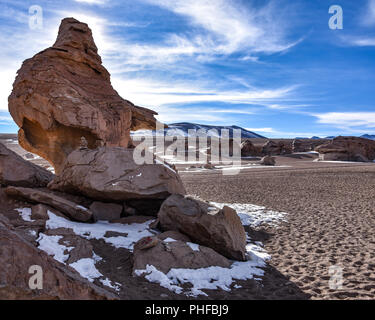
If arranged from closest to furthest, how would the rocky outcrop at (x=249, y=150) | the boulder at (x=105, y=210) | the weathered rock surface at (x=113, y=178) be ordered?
the weathered rock surface at (x=113, y=178) < the boulder at (x=105, y=210) < the rocky outcrop at (x=249, y=150)

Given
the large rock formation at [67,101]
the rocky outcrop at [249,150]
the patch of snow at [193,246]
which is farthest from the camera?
the rocky outcrop at [249,150]

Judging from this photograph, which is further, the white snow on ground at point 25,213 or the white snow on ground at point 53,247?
the white snow on ground at point 25,213

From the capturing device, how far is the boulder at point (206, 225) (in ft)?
21.1

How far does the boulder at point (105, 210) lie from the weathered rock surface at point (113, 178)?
0.63 feet

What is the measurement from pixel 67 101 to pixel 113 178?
4.89 m

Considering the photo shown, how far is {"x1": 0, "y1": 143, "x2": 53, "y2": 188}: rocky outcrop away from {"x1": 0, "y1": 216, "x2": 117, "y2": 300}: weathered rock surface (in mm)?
5942

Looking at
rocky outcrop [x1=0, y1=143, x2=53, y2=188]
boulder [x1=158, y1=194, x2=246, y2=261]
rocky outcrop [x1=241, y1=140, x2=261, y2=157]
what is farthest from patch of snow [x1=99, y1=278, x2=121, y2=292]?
rocky outcrop [x1=241, y1=140, x2=261, y2=157]

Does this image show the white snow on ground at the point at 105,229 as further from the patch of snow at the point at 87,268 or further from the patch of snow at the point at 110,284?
the patch of snow at the point at 110,284

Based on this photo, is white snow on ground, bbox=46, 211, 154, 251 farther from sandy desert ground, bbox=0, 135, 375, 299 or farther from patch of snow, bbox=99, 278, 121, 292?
patch of snow, bbox=99, 278, 121, 292

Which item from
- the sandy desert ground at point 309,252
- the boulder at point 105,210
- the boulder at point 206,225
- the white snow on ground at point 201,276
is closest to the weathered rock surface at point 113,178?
the boulder at point 105,210

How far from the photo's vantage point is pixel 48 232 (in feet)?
19.9

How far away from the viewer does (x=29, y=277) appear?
282cm

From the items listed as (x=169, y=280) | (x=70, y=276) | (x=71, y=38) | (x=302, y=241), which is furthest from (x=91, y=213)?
(x=71, y=38)

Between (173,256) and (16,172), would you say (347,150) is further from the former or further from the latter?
(16,172)
